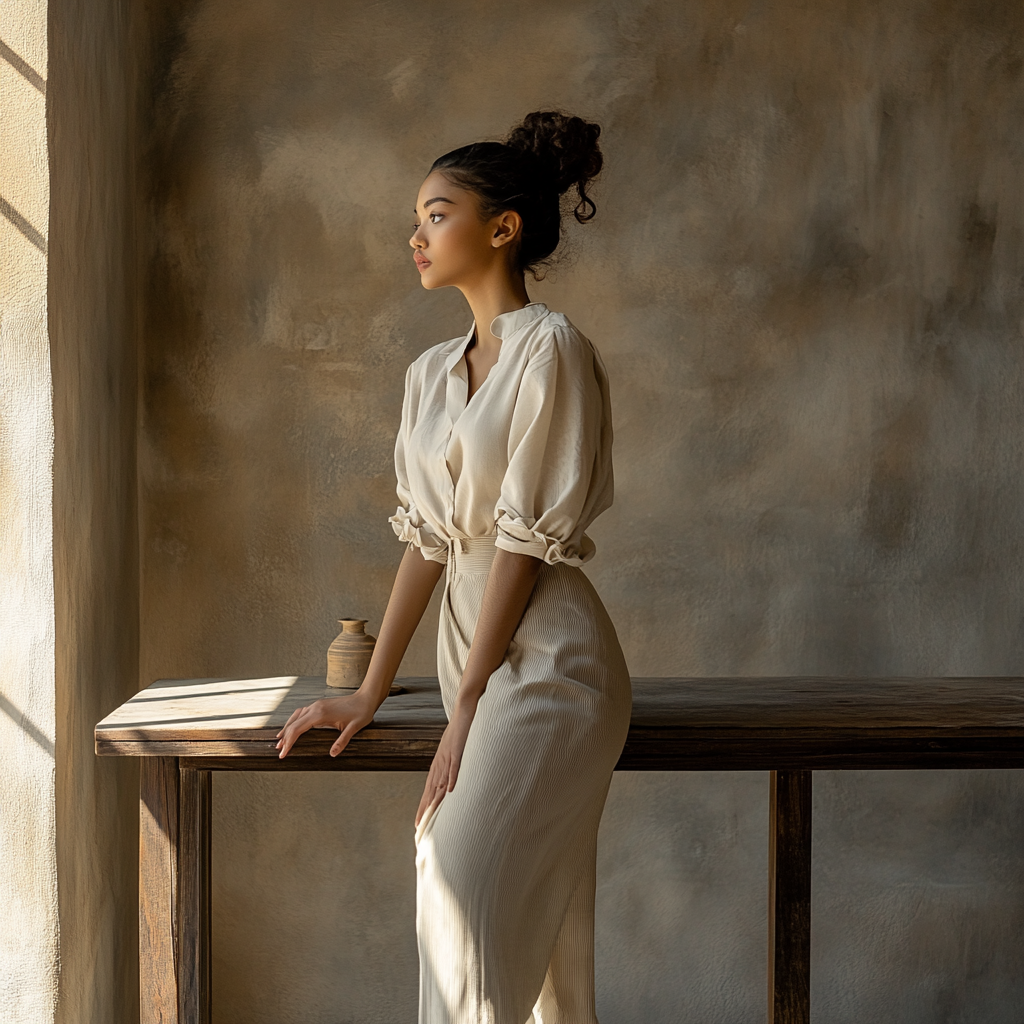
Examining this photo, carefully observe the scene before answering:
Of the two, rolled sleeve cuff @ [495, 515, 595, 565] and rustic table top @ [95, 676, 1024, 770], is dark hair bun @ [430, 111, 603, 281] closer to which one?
rolled sleeve cuff @ [495, 515, 595, 565]

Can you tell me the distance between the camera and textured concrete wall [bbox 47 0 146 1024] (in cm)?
247

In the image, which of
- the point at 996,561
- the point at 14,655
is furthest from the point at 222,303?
the point at 996,561

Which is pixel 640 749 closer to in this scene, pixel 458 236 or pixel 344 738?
pixel 344 738

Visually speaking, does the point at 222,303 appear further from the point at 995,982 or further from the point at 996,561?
the point at 995,982

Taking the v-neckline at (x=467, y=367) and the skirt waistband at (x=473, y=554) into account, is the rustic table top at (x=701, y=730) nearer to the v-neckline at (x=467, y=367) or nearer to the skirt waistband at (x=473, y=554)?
the skirt waistband at (x=473, y=554)

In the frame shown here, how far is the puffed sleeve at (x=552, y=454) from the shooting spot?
185 cm

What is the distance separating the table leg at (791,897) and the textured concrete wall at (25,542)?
155 cm

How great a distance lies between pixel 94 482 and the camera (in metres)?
2.79

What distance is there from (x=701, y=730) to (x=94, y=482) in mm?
1565

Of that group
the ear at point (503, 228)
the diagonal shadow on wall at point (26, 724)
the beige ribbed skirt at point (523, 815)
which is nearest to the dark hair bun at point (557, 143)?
the ear at point (503, 228)

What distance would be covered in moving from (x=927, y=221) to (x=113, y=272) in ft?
7.48

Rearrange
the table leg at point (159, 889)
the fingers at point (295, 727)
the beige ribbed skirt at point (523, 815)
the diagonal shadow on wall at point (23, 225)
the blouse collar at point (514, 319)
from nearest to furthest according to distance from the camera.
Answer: the beige ribbed skirt at point (523, 815) → the blouse collar at point (514, 319) → the fingers at point (295, 727) → the table leg at point (159, 889) → the diagonal shadow on wall at point (23, 225)

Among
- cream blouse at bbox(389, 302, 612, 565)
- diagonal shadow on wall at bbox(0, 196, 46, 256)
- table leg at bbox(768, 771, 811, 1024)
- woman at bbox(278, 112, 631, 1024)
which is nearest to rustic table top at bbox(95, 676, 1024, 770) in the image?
woman at bbox(278, 112, 631, 1024)

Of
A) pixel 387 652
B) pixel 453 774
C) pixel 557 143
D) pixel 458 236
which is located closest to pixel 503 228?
pixel 458 236
